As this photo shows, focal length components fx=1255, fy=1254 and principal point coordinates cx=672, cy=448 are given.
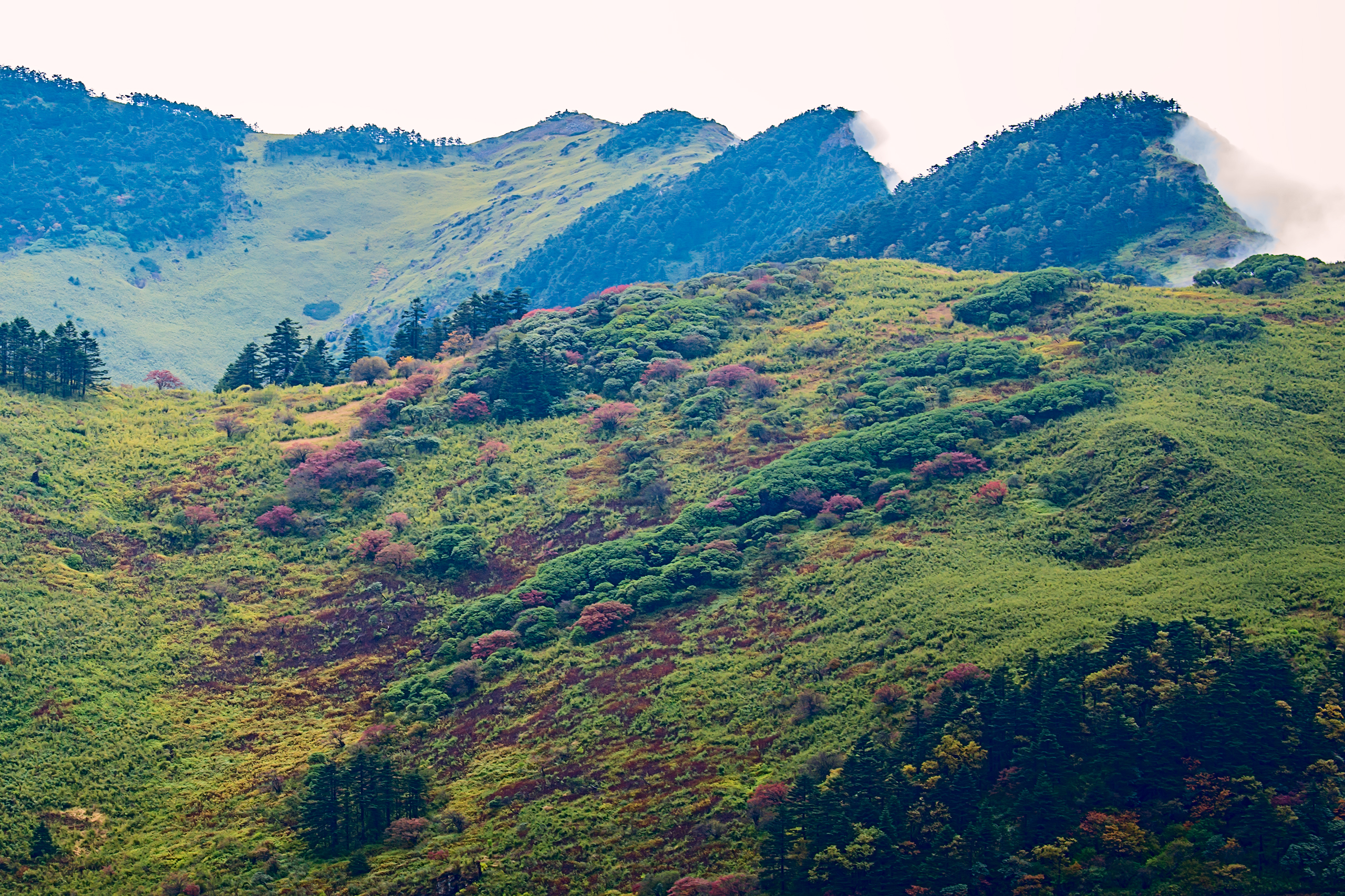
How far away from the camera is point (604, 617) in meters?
65.1

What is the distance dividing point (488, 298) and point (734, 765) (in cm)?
7697

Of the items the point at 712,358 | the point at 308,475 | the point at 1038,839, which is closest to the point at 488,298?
the point at 712,358

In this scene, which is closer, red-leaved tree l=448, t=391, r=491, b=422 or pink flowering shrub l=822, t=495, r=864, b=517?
pink flowering shrub l=822, t=495, r=864, b=517

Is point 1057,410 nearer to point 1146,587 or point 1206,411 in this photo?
point 1206,411

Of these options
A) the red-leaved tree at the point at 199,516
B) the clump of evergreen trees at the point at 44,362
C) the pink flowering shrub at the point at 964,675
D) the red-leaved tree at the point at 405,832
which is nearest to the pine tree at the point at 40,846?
the red-leaved tree at the point at 405,832

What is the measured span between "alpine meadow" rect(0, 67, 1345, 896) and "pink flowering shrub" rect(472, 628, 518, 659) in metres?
0.61

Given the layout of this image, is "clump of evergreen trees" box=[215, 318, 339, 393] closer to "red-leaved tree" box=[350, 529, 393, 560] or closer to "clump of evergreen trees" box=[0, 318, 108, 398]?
"clump of evergreen trees" box=[0, 318, 108, 398]

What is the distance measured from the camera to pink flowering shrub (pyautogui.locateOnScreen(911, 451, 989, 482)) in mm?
71812

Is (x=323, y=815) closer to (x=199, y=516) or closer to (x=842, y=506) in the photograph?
(x=199, y=516)

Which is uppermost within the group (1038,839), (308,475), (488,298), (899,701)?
(488,298)

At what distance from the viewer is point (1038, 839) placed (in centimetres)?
4381

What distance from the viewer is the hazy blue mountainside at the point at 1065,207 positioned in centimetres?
13025

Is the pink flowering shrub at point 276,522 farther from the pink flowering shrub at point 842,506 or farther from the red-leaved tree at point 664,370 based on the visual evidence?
the pink flowering shrub at point 842,506

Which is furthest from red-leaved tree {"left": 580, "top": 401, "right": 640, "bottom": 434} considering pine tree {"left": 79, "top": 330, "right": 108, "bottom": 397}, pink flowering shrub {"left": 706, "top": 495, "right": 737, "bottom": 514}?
pine tree {"left": 79, "top": 330, "right": 108, "bottom": 397}
